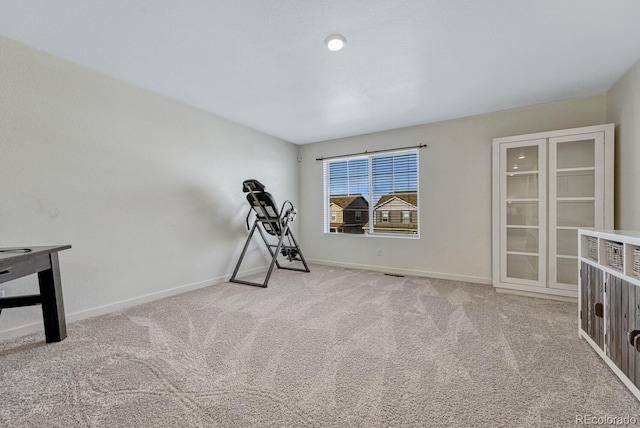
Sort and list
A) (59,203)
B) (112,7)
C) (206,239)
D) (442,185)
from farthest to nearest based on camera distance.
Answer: (442,185)
(206,239)
(59,203)
(112,7)

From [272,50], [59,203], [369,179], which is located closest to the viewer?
[272,50]

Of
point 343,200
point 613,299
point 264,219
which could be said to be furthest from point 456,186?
point 264,219

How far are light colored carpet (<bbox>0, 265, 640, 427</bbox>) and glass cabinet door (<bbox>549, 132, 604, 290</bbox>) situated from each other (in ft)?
1.45

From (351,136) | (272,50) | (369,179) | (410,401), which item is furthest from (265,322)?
(351,136)

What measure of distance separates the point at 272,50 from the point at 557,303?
3.70 metres

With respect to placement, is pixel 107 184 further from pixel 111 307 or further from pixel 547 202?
pixel 547 202

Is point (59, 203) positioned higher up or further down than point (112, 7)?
further down

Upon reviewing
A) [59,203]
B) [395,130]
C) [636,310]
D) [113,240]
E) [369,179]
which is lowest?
[636,310]

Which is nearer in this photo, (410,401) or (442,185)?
(410,401)

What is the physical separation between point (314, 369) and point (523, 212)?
3.10 m

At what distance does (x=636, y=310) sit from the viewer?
138 centimetres

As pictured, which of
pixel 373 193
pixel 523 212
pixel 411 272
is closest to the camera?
pixel 523 212

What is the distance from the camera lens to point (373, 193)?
4.54 meters

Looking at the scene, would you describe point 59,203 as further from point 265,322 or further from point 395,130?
point 395,130
